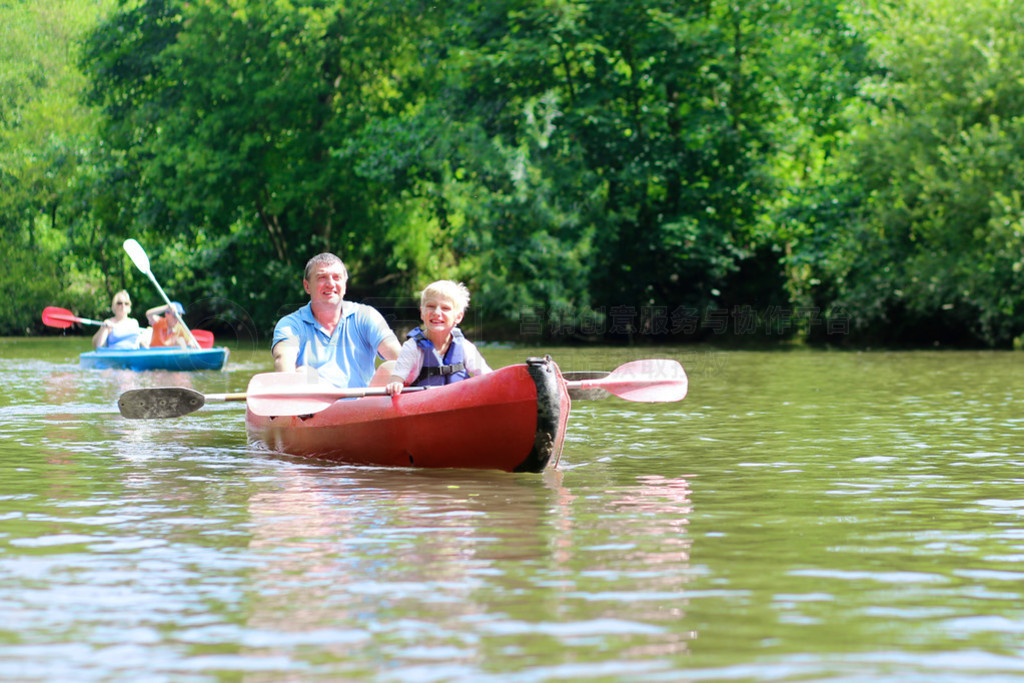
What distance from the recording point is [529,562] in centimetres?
501

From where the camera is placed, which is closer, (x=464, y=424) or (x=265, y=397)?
(x=464, y=424)

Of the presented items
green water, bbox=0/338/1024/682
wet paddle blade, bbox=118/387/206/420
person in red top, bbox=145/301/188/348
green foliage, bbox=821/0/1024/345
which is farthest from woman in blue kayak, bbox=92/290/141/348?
green foliage, bbox=821/0/1024/345

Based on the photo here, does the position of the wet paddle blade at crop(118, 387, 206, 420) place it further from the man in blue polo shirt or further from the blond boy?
the blond boy

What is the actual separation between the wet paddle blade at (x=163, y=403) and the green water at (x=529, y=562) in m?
0.34

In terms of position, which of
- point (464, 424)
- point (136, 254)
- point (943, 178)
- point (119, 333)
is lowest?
point (464, 424)

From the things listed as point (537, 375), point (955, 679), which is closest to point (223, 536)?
point (537, 375)

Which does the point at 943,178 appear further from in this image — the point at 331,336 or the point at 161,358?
the point at 331,336

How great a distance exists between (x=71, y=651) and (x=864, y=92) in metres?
24.9

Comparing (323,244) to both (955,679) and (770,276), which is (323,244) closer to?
(770,276)

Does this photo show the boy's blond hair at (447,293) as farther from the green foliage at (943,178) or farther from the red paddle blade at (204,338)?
the green foliage at (943,178)

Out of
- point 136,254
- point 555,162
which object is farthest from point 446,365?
point 555,162

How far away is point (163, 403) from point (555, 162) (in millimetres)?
20813

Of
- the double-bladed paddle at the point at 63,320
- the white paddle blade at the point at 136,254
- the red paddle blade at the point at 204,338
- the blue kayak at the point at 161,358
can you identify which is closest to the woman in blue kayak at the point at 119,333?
the blue kayak at the point at 161,358

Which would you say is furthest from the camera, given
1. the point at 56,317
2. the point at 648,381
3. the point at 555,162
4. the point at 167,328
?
the point at 555,162
